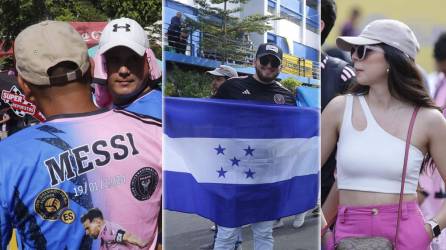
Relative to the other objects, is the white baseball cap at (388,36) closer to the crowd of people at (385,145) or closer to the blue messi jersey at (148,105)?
the crowd of people at (385,145)

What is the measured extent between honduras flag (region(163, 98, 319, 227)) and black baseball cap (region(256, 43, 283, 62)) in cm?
15

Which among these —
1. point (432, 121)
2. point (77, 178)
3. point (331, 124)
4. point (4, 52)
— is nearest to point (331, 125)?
point (331, 124)

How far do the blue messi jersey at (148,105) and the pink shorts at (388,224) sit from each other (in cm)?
79

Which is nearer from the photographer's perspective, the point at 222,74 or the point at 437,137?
the point at 222,74

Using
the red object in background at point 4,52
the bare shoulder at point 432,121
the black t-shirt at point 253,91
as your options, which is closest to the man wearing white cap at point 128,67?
the black t-shirt at point 253,91

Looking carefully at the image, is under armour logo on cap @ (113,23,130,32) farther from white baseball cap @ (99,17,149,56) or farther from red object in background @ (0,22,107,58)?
red object in background @ (0,22,107,58)

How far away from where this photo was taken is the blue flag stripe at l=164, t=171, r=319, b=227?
189cm

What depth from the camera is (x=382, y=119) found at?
2.52 meters

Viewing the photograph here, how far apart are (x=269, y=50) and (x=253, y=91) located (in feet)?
0.44

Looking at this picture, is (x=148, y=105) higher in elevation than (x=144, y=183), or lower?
higher

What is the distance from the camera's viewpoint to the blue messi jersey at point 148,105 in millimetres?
2316

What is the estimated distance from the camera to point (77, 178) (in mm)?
2178

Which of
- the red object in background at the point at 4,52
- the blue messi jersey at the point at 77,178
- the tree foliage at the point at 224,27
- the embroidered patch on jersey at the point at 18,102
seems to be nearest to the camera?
the tree foliage at the point at 224,27

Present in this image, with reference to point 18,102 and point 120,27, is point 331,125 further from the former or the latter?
point 18,102
